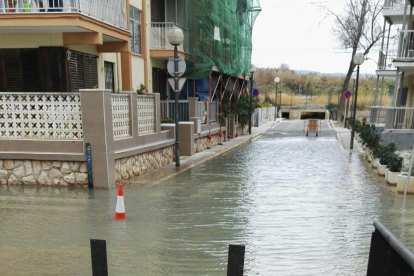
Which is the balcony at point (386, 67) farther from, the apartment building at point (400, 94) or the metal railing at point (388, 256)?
the metal railing at point (388, 256)

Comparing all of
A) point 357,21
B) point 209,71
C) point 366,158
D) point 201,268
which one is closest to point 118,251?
point 201,268

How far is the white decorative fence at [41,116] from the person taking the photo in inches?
333

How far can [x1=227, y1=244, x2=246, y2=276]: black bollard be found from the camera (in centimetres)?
255

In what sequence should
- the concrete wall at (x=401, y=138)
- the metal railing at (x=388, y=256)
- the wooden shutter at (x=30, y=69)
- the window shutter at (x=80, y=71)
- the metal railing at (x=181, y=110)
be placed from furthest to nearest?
the metal railing at (x=181, y=110)
the concrete wall at (x=401, y=138)
the window shutter at (x=80, y=71)
the wooden shutter at (x=30, y=69)
the metal railing at (x=388, y=256)

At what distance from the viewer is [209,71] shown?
1644cm

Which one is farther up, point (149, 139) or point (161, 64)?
point (161, 64)

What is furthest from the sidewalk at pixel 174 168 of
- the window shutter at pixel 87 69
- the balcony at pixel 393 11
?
the balcony at pixel 393 11

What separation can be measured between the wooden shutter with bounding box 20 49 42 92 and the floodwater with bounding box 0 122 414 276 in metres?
4.04

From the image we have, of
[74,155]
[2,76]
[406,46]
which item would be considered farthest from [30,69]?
[406,46]

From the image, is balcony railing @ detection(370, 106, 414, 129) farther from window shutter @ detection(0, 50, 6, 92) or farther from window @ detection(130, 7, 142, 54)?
window shutter @ detection(0, 50, 6, 92)

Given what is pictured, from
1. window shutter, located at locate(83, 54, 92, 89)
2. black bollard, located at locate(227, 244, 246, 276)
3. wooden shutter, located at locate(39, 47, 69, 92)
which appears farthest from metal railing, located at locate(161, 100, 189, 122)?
black bollard, located at locate(227, 244, 246, 276)

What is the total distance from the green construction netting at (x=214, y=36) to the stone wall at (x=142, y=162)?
5573 millimetres

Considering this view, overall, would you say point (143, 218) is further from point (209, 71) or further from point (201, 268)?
point (209, 71)

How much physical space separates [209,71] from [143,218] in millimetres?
11099
